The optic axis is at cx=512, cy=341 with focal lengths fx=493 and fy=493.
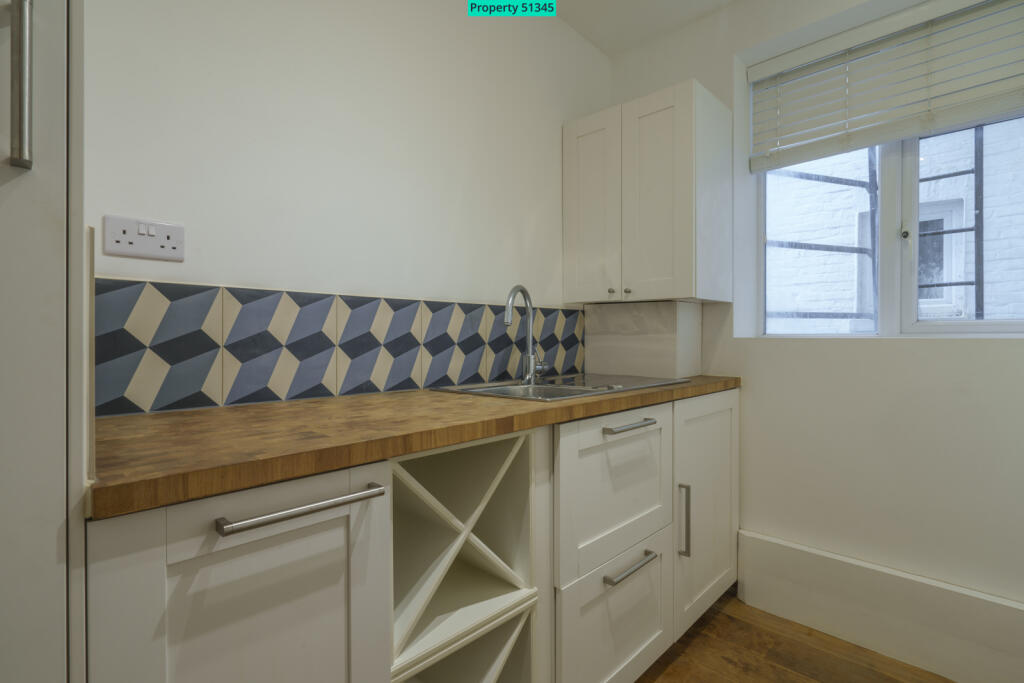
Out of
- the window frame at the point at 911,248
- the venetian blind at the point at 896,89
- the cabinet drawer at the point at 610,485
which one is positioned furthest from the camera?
the window frame at the point at 911,248

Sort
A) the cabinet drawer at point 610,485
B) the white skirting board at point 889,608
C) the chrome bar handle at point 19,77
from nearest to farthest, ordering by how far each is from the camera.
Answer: the chrome bar handle at point 19,77
the cabinet drawer at point 610,485
the white skirting board at point 889,608

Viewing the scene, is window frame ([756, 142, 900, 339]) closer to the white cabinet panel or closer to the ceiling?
the ceiling

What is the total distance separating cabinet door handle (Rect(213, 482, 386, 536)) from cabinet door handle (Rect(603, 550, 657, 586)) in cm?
83

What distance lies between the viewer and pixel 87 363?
597mm

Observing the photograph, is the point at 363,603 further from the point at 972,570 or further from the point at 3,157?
the point at 972,570

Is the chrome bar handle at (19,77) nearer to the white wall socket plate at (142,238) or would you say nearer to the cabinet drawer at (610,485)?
the white wall socket plate at (142,238)

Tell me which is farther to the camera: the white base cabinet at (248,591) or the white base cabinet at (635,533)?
the white base cabinet at (635,533)

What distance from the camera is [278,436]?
0.88 m

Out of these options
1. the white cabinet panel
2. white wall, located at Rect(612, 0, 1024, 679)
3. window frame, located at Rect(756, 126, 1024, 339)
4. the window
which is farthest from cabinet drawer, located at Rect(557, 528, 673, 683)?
the window

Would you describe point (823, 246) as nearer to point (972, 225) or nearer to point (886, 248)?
point (886, 248)

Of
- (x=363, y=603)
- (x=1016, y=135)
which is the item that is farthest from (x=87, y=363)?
(x=1016, y=135)

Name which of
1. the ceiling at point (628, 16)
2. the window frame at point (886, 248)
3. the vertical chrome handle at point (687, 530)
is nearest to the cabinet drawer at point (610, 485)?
the vertical chrome handle at point (687, 530)

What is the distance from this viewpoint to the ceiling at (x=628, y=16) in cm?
225

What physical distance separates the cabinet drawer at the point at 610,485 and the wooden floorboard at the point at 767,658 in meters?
0.52
